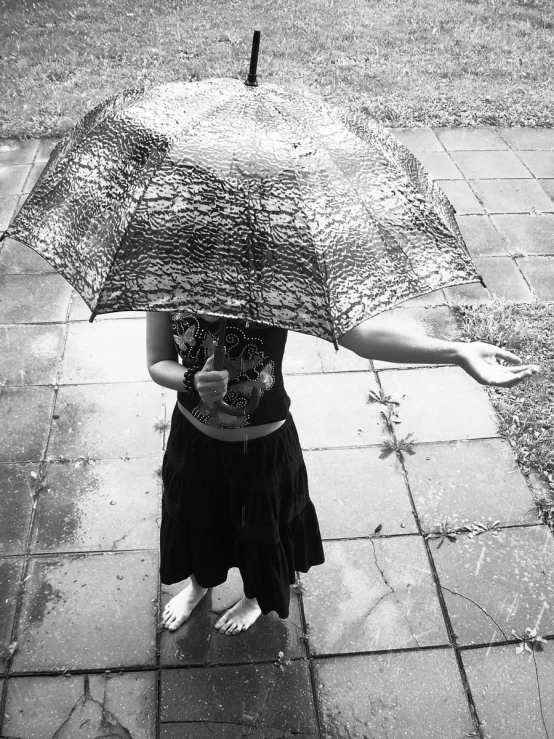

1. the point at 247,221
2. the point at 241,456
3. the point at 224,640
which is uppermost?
the point at 247,221

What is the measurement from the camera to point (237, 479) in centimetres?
229

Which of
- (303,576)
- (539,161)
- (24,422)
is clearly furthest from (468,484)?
(539,161)

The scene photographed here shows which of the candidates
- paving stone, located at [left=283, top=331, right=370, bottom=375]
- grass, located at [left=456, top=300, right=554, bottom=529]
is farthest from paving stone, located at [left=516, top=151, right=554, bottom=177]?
paving stone, located at [left=283, top=331, right=370, bottom=375]

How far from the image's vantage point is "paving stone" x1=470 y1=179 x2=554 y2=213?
5.68 meters

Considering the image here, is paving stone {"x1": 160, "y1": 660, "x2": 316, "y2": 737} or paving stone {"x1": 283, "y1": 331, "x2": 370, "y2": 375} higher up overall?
paving stone {"x1": 283, "y1": 331, "x2": 370, "y2": 375}

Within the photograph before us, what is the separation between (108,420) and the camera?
3.78 meters

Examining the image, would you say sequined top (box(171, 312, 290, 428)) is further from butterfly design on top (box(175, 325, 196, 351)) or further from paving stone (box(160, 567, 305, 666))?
paving stone (box(160, 567, 305, 666))

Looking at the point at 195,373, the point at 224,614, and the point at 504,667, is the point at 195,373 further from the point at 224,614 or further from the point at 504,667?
the point at 504,667

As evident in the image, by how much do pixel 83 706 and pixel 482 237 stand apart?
4360 mm

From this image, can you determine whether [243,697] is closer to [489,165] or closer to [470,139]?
[489,165]

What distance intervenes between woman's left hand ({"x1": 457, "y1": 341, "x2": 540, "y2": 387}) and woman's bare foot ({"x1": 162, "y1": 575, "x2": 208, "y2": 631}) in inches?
61.9

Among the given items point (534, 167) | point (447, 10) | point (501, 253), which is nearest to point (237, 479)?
point (501, 253)

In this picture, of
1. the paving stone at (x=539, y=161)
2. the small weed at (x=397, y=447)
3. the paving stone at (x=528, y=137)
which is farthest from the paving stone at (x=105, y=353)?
the paving stone at (x=528, y=137)

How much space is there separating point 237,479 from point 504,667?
1.44m
